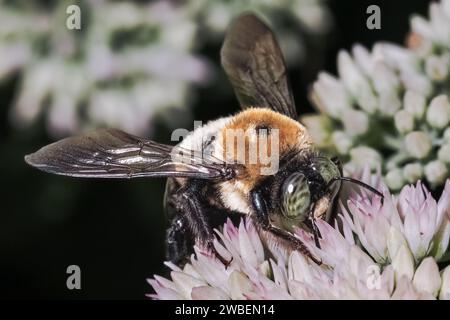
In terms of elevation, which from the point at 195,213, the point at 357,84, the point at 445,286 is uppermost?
the point at 357,84

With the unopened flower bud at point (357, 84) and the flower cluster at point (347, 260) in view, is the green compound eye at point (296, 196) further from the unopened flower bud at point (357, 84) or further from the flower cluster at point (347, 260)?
the unopened flower bud at point (357, 84)

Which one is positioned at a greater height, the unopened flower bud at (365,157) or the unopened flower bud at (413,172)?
the unopened flower bud at (365,157)

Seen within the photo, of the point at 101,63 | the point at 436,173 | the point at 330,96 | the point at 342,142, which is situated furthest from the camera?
the point at 101,63

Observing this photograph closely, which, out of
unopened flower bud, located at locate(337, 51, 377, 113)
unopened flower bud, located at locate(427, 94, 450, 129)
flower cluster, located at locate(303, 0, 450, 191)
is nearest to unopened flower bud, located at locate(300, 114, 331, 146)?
flower cluster, located at locate(303, 0, 450, 191)

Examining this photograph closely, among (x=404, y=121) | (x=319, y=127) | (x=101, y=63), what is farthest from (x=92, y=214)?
(x=404, y=121)

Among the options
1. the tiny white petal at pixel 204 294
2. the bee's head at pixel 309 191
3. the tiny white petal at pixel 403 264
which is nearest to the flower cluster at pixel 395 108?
the bee's head at pixel 309 191

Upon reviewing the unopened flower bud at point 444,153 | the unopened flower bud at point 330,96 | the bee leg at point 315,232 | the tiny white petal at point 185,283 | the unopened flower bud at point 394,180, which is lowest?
the tiny white petal at point 185,283

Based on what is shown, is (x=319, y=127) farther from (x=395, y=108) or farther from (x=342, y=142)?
(x=395, y=108)
